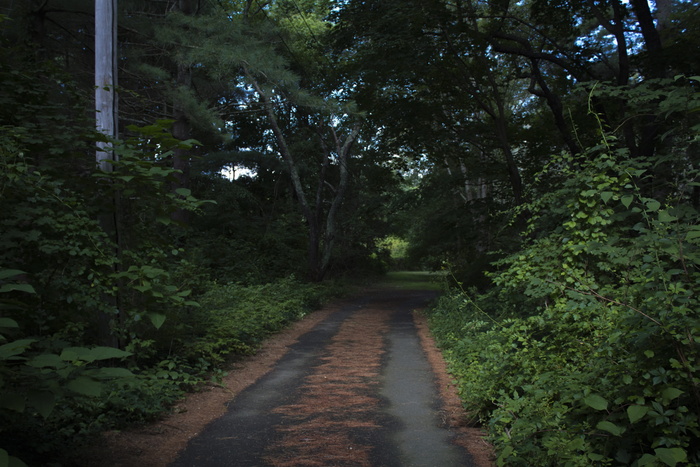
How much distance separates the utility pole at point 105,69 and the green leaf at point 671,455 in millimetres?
6140

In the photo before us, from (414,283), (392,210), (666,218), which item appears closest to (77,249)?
(666,218)

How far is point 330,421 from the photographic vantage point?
5375 mm

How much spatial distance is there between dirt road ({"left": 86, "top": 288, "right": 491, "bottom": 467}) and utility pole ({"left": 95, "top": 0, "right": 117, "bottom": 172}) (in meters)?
3.51

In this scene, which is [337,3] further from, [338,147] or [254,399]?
[254,399]

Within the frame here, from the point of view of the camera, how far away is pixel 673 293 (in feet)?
9.59

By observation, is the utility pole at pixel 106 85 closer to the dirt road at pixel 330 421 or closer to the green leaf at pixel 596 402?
the dirt road at pixel 330 421

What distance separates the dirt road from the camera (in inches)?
172

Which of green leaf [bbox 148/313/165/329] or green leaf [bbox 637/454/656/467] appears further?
green leaf [bbox 148/313/165/329]

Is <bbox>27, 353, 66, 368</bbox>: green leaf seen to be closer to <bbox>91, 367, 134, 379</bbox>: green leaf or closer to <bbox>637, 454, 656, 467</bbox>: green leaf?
<bbox>91, 367, 134, 379</bbox>: green leaf

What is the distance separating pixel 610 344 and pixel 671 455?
34.7 inches

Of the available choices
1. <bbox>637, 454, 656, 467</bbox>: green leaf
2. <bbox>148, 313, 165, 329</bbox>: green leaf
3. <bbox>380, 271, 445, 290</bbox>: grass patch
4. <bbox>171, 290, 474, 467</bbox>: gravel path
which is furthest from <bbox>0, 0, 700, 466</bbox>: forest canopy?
<bbox>380, 271, 445, 290</bbox>: grass patch

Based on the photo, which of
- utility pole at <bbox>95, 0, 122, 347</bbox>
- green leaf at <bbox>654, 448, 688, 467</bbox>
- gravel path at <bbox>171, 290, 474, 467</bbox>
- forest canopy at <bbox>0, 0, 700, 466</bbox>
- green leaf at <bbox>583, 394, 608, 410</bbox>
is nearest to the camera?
green leaf at <bbox>654, 448, 688, 467</bbox>

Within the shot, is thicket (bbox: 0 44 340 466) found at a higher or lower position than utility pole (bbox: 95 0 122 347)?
lower

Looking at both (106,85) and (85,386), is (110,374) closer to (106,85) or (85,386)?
(85,386)
